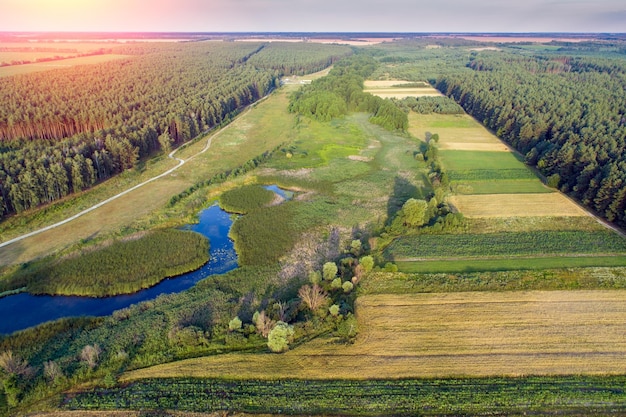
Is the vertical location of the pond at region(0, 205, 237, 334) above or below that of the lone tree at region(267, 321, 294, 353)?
below

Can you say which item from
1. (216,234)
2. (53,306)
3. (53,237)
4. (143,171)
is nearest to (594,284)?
(216,234)

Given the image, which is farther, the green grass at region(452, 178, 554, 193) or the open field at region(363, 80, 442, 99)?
the open field at region(363, 80, 442, 99)

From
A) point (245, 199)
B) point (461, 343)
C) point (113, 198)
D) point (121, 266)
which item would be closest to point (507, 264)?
point (461, 343)

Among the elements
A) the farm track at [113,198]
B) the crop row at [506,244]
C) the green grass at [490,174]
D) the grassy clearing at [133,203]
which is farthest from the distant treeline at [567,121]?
the farm track at [113,198]

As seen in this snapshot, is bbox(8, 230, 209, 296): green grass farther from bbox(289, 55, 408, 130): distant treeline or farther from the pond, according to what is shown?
bbox(289, 55, 408, 130): distant treeline

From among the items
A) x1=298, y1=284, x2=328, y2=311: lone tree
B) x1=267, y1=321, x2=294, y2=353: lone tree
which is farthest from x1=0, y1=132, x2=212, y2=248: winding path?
x1=267, y1=321, x2=294, y2=353: lone tree

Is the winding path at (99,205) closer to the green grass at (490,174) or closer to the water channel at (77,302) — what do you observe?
the water channel at (77,302)

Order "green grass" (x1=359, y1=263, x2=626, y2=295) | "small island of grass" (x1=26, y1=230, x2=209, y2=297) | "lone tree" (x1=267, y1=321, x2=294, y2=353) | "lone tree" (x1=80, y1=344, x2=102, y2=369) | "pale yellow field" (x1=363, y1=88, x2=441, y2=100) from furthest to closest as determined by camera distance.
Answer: "pale yellow field" (x1=363, y1=88, x2=441, y2=100) < "small island of grass" (x1=26, y1=230, x2=209, y2=297) < "green grass" (x1=359, y1=263, x2=626, y2=295) < "lone tree" (x1=267, y1=321, x2=294, y2=353) < "lone tree" (x1=80, y1=344, x2=102, y2=369)
